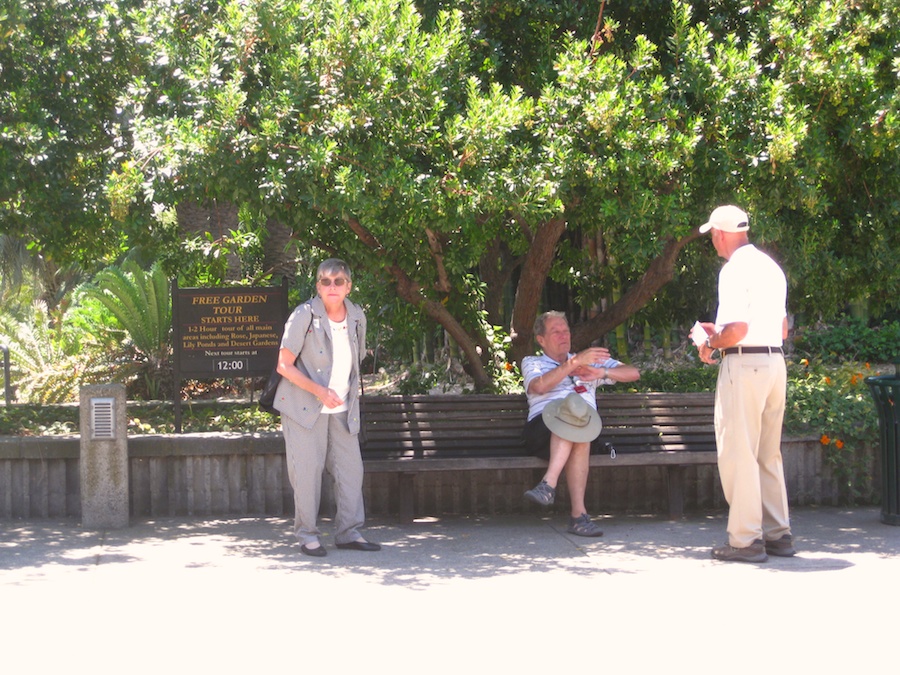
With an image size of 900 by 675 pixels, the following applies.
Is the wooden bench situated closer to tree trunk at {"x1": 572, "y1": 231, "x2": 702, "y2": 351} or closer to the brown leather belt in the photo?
tree trunk at {"x1": 572, "y1": 231, "x2": 702, "y2": 351}

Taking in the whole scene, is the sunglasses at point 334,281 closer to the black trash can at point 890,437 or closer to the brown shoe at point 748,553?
the brown shoe at point 748,553

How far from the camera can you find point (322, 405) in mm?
6918

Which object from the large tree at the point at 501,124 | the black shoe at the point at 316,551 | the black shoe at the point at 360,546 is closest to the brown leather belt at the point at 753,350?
the large tree at the point at 501,124

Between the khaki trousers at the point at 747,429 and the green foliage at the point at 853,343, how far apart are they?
1023 cm

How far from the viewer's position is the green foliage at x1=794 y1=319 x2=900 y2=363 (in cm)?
1656

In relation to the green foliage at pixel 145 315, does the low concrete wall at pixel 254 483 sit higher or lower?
lower

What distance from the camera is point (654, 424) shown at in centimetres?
835

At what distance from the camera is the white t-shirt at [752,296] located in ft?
21.0

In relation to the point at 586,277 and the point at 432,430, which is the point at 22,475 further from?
the point at 586,277

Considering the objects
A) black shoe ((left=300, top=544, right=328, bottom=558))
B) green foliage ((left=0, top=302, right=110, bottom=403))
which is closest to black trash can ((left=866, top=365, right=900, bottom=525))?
black shoe ((left=300, top=544, right=328, bottom=558))

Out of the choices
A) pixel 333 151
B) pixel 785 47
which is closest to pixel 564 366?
pixel 333 151

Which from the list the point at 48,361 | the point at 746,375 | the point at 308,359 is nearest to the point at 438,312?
the point at 308,359

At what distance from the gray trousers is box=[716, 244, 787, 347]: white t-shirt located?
2412 mm

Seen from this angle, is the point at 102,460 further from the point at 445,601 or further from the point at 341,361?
the point at 445,601
